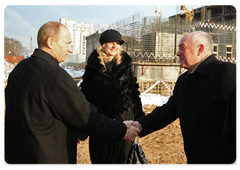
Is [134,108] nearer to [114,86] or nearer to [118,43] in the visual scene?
[114,86]

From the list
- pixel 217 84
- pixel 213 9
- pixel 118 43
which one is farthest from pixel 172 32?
pixel 213 9

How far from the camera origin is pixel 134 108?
3.69 metres

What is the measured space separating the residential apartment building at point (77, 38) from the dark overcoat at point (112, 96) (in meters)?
36.6

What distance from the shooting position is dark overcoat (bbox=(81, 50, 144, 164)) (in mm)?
3287

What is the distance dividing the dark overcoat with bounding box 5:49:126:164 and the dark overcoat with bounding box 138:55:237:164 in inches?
41.0

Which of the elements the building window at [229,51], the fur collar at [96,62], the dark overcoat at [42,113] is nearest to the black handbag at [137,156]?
the dark overcoat at [42,113]

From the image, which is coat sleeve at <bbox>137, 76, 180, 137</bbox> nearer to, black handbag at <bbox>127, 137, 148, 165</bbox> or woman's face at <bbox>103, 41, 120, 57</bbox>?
black handbag at <bbox>127, 137, 148, 165</bbox>

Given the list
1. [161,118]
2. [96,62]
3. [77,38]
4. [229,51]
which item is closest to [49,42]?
[96,62]

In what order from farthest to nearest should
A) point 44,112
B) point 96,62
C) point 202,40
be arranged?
point 96,62 < point 202,40 < point 44,112

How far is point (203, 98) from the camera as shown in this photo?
217 cm

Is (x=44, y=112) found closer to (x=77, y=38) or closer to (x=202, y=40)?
(x=202, y=40)

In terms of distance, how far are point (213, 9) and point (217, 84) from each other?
144 feet

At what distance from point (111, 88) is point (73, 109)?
5.26ft

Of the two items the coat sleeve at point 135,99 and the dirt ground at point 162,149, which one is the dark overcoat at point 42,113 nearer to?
the coat sleeve at point 135,99
